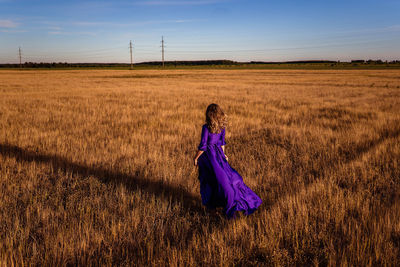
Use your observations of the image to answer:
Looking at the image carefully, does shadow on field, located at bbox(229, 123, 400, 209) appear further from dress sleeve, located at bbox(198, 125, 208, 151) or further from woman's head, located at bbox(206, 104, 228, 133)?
woman's head, located at bbox(206, 104, 228, 133)

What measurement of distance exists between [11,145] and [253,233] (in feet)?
21.6

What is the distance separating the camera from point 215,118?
3.31 m

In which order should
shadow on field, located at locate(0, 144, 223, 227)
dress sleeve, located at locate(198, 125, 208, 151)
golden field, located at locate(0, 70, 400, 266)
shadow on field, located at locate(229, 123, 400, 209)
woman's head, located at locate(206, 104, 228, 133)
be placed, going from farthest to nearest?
shadow on field, located at locate(229, 123, 400, 209) < shadow on field, located at locate(0, 144, 223, 227) < dress sleeve, located at locate(198, 125, 208, 151) < woman's head, located at locate(206, 104, 228, 133) < golden field, located at locate(0, 70, 400, 266)

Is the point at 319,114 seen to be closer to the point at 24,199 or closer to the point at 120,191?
the point at 120,191

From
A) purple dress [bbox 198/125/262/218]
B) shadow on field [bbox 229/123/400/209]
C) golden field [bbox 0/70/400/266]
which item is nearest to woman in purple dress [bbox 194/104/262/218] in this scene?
purple dress [bbox 198/125/262/218]

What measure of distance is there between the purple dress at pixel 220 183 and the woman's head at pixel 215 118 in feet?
0.26

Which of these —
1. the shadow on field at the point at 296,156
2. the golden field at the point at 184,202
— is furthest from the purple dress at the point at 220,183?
the shadow on field at the point at 296,156

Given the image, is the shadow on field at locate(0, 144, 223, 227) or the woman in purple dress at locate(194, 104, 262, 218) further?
the shadow on field at locate(0, 144, 223, 227)

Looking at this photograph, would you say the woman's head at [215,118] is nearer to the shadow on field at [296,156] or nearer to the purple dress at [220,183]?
the purple dress at [220,183]

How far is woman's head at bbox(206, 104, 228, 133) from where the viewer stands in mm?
3301

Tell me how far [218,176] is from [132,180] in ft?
6.18

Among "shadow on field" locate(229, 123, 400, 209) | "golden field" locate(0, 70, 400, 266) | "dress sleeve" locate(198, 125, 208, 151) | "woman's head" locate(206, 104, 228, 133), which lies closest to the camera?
"golden field" locate(0, 70, 400, 266)

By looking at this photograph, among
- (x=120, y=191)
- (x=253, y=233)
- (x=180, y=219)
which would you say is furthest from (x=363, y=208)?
(x=120, y=191)

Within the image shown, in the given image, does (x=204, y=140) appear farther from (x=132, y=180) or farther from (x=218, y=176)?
(x=132, y=180)
